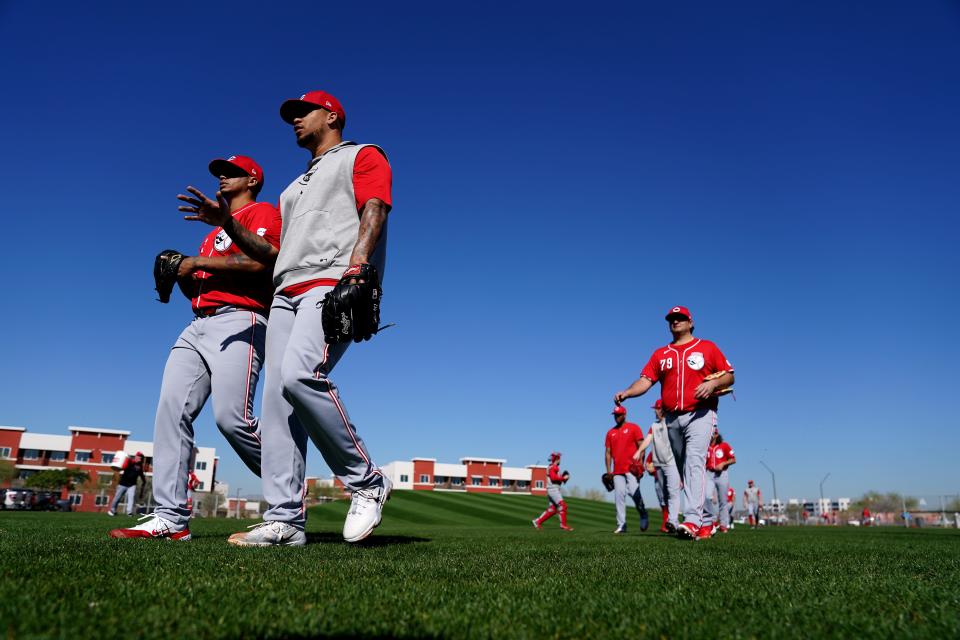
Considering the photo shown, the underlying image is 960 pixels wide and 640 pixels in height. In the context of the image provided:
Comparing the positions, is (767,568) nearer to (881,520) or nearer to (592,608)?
(592,608)

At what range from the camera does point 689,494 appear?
689cm

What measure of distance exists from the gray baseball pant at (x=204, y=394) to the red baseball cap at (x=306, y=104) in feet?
5.11

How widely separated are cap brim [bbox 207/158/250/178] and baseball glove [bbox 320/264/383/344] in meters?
2.30

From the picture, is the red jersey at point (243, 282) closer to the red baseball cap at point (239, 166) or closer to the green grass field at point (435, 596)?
the red baseball cap at point (239, 166)

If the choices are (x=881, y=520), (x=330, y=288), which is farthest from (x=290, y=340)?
(x=881, y=520)

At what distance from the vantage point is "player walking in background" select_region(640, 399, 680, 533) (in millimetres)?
10719

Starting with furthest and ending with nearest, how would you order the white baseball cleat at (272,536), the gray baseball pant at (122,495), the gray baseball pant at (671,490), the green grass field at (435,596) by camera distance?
the gray baseball pant at (122,495), the gray baseball pant at (671,490), the white baseball cleat at (272,536), the green grass field at (435,596)

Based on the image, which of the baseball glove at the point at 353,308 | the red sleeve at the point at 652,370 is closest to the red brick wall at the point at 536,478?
the red sleeve at the point at 652,370

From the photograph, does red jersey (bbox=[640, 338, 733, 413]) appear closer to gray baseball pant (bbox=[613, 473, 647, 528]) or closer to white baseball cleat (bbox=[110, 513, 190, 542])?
white baseball cleat (bbox=[110, 513, 190, 542])

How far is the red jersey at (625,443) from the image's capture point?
12.8 meters

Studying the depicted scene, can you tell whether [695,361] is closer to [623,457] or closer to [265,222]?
[265,222]

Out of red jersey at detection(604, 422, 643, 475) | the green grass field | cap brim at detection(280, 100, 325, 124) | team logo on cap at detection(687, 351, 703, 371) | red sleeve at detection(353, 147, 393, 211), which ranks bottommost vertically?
the green grass field

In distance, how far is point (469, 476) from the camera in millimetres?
104062

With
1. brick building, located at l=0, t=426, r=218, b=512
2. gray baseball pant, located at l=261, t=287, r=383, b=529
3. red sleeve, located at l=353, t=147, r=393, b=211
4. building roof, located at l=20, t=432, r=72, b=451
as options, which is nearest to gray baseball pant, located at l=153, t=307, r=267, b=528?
gray baseball pant, located at l=261, t=287, r=383, b=529
